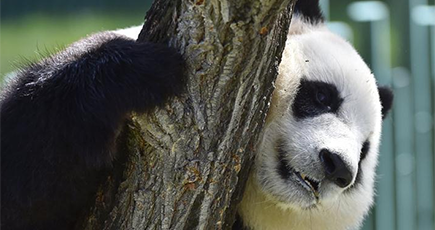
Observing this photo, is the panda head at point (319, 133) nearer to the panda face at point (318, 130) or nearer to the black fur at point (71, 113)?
the panda face at point (318, 130)

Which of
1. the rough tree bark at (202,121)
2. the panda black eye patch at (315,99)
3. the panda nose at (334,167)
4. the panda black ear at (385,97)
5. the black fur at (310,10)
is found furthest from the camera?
the panda black ear at (385,97)

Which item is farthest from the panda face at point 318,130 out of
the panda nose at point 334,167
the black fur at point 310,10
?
the black fur at point 310,10

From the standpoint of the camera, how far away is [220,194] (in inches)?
104

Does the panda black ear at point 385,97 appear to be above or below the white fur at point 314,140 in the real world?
above

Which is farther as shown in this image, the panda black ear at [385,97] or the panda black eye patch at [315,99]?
the panda black ear at [385,97]

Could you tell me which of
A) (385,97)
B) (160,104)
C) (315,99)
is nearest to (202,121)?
(160,104)

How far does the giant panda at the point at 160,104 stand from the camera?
8.42 ft

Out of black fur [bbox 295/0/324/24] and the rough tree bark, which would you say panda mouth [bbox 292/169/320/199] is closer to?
the rough tree bark

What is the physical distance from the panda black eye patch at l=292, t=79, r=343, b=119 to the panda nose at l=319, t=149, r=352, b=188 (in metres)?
0.25

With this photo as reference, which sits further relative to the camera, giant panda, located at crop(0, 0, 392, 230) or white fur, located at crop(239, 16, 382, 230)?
white fur, located at crop(239, 16, 382, 230)

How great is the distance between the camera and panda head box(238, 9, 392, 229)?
3029 mm

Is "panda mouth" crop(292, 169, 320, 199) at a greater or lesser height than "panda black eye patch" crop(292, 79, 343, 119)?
lesser

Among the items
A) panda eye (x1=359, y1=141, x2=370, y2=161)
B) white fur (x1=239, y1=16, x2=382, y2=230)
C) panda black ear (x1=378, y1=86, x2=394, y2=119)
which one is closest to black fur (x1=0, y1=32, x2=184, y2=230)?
white fur (x1=239, y1=16, x2=382, y2=230)

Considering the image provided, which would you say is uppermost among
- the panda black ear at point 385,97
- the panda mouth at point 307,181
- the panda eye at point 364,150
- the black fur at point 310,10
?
the black fur at point 310,10
